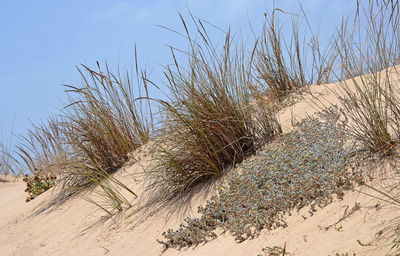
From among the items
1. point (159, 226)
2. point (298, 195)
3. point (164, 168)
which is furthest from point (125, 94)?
point (298, 195)

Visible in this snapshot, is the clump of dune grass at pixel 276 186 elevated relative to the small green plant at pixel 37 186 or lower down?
lower down

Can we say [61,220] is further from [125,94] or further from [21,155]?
[21,155]

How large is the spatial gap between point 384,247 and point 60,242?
3517mm

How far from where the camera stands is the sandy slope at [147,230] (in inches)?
112

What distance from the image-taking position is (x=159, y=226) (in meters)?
4.29

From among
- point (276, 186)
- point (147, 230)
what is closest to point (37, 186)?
point (147, 230)

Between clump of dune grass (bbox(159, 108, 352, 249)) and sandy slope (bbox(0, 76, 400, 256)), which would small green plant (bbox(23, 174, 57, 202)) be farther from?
clump of dune grass (bbox(159, 108, 352, 249))

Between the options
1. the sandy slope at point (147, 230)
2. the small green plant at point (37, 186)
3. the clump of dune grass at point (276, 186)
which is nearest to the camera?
the sandy slope at point (147, 230)

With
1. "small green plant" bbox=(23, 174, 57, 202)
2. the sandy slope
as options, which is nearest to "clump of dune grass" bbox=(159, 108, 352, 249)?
the sandy slope

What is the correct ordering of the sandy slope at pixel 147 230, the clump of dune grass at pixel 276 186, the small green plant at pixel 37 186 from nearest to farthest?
the sandy slope at pixel 147 230 < the clump of dune grass at pixel 276 186 < the small green plant at pixel 37 186

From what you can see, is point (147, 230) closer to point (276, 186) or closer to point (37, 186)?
point (276, 186)

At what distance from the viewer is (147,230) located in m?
4.32

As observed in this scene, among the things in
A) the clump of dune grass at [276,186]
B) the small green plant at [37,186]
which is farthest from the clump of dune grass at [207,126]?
the small green plant at [37,186]

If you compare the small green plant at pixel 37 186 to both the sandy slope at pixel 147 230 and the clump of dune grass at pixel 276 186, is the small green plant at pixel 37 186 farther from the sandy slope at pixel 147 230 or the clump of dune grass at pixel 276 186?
the clump of dune grass at pixel 276 186
